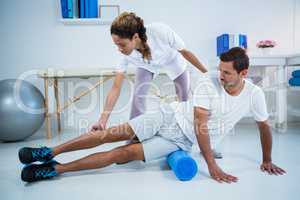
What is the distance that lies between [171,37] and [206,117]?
0.66 meters

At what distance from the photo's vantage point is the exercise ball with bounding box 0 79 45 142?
7.61 ft

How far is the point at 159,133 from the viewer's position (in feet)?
5.18

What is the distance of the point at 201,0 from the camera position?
3.19m

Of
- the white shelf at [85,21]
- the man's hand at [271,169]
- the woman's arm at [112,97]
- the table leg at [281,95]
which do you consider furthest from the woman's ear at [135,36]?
the table leg at [281,95]

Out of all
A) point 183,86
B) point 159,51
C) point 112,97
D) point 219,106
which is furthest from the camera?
point 183,86

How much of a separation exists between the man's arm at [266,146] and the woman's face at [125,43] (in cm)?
83

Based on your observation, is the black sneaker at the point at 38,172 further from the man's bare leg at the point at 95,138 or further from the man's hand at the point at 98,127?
the man's hand at the point at 98,127

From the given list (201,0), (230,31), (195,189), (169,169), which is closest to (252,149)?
(169,169)

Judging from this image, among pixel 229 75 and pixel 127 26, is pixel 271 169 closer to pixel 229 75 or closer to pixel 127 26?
pixel 229 75

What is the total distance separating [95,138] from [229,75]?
767mm

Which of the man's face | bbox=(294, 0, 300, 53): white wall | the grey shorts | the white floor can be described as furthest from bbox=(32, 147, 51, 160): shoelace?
bbox=(294, 0, 300, 53): white wall

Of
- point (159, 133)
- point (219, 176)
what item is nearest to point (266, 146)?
point (219, 176)

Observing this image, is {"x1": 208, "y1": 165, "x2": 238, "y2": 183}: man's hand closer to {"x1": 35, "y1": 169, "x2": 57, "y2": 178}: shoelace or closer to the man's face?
the man's face

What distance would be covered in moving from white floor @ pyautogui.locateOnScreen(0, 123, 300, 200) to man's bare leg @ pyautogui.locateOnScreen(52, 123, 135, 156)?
0.54ft
